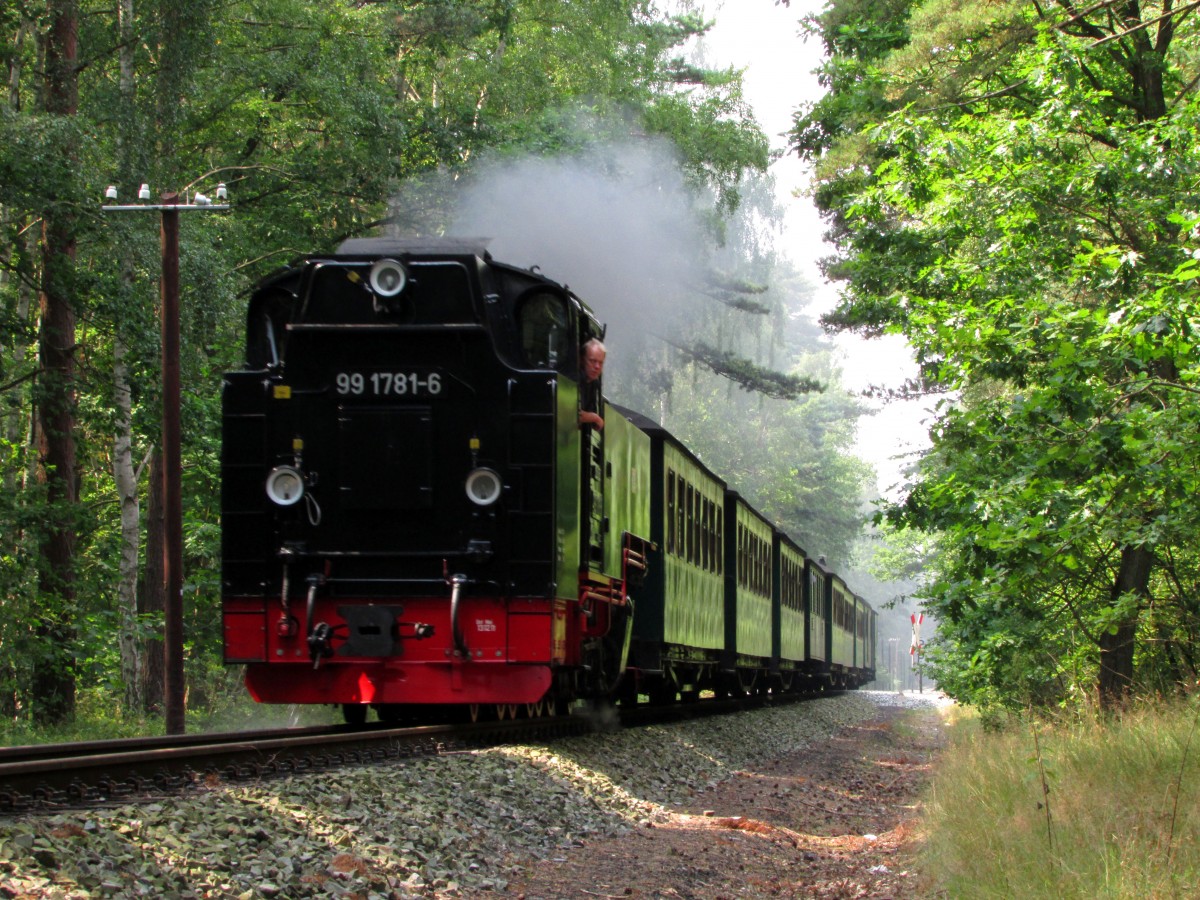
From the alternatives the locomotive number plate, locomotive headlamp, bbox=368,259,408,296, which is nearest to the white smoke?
locomotive headlamp, bbox=368,259,408,296

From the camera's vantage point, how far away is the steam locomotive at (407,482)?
32.1 feet

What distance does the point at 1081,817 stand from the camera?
6.80 meters

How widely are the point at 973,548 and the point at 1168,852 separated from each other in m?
6.85

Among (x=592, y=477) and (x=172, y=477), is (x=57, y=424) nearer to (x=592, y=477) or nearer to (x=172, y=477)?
(x=172, y=477)

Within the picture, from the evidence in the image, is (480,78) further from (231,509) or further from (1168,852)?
(1168,852)

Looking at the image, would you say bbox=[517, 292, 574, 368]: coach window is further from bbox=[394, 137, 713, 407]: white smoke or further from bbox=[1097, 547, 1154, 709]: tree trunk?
bbox=[1097, 547, 1154, 709]: tree trunk

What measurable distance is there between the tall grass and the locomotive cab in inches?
128

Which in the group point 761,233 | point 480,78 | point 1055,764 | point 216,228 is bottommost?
point 1055,764

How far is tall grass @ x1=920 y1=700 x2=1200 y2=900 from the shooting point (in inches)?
215

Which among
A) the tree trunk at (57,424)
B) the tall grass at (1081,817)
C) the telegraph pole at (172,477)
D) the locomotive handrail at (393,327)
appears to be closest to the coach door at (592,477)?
the locomotive handrail at (393,327)

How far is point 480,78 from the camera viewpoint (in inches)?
1142

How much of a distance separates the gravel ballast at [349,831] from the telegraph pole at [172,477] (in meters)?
5.01

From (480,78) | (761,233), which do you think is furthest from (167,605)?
(761,233)

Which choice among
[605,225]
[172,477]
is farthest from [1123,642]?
[605,225]
